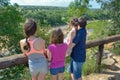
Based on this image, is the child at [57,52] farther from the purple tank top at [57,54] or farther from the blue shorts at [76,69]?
the blue shorts at [76,69]

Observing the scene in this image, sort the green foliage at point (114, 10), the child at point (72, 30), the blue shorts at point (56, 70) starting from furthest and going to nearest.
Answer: the green foliage at point (114, 10), the child at point (72, 30), the blue shorts at point (56, 70)

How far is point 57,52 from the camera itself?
14.6 feet

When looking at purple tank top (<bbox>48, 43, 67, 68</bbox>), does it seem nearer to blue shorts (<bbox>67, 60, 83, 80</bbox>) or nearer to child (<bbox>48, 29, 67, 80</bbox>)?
child (<bbox>48, 29, 67, 80</bbox>)

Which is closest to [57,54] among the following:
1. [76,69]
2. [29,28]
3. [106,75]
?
[29,28]

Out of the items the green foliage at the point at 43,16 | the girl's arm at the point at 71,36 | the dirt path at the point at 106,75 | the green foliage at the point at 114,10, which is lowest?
the green foliage at the point at 43,16

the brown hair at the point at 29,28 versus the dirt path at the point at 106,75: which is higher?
the brown hair at the point at 29,28

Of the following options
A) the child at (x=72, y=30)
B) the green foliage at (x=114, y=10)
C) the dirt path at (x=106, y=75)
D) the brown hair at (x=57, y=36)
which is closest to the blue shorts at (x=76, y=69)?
the child at (x=72, y=30)

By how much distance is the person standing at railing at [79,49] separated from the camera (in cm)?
488

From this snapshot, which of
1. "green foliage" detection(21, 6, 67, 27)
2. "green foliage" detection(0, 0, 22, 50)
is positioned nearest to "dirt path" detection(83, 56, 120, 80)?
"green foliage" detection(21, 6, 67, 27)

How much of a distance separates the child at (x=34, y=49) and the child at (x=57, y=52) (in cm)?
18

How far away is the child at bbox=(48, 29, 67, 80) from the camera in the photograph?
437cm

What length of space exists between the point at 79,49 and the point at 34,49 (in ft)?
3.62

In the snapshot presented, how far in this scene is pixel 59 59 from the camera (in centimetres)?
450

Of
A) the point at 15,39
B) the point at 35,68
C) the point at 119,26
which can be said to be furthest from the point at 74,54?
the point at 15,39
